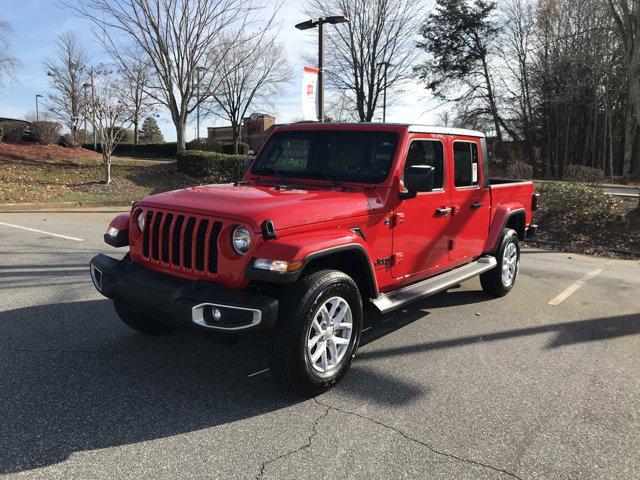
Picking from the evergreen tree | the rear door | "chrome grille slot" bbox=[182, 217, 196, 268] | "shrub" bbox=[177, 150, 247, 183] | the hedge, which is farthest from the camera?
the evergreen tree

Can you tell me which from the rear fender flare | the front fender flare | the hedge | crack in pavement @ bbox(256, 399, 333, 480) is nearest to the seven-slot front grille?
the front fender flare

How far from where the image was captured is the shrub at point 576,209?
35.3ft

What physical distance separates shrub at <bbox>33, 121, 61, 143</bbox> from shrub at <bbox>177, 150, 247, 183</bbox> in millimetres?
7285

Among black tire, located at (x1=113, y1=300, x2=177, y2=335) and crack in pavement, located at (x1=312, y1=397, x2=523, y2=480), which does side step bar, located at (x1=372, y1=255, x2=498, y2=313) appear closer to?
crack in pavement, located at (x1=312, y1=397, x2=523, y2=480)

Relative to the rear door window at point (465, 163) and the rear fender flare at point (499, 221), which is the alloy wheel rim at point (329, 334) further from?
the rear fender flare at point (499, 221)

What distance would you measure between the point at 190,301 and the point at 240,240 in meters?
0.48

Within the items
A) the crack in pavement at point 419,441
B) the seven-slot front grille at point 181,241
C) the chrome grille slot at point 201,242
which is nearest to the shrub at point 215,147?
the seven-slot front grille at point 181,241

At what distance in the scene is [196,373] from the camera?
3566mm

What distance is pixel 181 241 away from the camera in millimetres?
3285

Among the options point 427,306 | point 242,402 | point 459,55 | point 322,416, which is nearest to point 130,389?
point 242,402

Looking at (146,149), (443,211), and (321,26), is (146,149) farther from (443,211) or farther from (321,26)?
(443,211)

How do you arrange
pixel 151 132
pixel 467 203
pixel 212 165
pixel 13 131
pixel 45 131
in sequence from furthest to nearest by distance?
pixel 151 132 → pixel 45 131 → pixel 13 131 → pixel 212 165 → pixel 467 203

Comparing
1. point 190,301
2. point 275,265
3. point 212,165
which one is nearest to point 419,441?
point 275,265

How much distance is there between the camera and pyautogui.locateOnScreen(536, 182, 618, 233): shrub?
35.3ft
